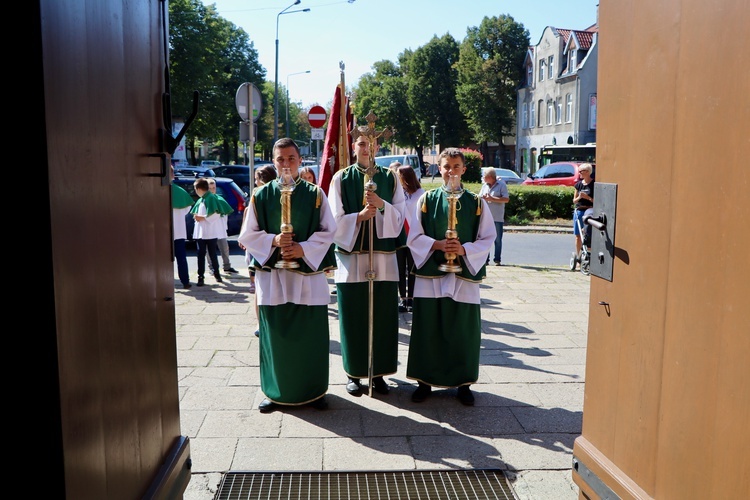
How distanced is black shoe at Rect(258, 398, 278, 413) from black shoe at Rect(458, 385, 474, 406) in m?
1.37

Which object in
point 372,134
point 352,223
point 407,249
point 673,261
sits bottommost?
point 407,249

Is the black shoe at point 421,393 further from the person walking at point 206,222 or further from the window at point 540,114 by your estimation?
the window at point 540,114

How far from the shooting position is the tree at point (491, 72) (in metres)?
52.9

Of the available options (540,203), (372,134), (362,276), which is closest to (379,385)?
(362,276)

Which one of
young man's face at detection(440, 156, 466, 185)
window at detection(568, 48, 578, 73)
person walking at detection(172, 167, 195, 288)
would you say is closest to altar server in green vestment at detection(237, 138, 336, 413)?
young man's face at detection(440, 156, 466, 185)

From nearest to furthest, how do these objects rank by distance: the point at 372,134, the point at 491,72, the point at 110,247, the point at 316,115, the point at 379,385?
the point at 110,247 < the point at 372,134 < the point at 379,385 < the point at 316,115 < the point at 491,72

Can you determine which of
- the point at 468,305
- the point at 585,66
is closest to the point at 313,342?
the point at 468,305

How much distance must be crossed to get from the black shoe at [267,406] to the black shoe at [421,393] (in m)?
1.03

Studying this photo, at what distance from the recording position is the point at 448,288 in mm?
5152

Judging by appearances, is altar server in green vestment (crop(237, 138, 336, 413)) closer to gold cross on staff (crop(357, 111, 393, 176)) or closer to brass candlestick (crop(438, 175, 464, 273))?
gold cross on staff (crop(357, 111, 393, 176))

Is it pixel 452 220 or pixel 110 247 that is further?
pixel 452 220

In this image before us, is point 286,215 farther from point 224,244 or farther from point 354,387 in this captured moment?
point 224,244

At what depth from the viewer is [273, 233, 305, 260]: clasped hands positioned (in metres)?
4.85

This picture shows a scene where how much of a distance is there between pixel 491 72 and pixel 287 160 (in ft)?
167
